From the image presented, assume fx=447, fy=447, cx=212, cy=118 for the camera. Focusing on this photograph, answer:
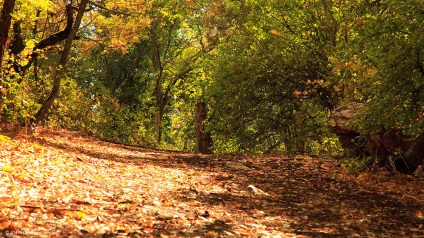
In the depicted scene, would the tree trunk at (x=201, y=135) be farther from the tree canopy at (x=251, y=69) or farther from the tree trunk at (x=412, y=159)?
the tree trunk at (x=412, y=159)

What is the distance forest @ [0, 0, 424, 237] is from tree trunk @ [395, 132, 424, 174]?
0.04 m

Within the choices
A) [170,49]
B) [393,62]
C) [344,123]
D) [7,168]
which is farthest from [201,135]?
[7,168]

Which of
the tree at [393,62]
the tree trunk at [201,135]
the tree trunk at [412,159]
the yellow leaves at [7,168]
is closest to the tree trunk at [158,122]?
the tree trunk at [201,135]

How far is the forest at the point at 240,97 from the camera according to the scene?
838 cm

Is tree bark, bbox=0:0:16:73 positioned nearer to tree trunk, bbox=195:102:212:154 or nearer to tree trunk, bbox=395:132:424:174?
tree trunk, bbox=395:132:424:174

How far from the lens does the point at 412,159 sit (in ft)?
37.6

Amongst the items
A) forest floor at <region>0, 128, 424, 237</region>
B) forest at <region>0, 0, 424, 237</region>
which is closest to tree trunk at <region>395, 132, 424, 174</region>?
forest at <region>0, 0, 424, 237</region>

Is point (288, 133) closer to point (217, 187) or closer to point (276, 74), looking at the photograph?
point (276, 74)

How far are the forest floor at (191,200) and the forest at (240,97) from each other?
0.22 feet

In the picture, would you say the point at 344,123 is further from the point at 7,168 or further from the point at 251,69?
the point at 7,168

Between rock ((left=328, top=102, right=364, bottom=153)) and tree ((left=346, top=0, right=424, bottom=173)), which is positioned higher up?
tree ((left=346, top=0, right=424, bottom=173))

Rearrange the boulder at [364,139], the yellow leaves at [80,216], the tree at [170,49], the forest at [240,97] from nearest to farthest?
the yellow leaves at [80,216] → the forest at [240,97] → the boulder at [364,139] → the tree at [170,49]

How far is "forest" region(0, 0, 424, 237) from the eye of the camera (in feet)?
27.5

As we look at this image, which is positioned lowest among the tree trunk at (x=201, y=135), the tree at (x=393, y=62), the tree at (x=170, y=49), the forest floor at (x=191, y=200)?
the forest floor at (x=191, y=200)
